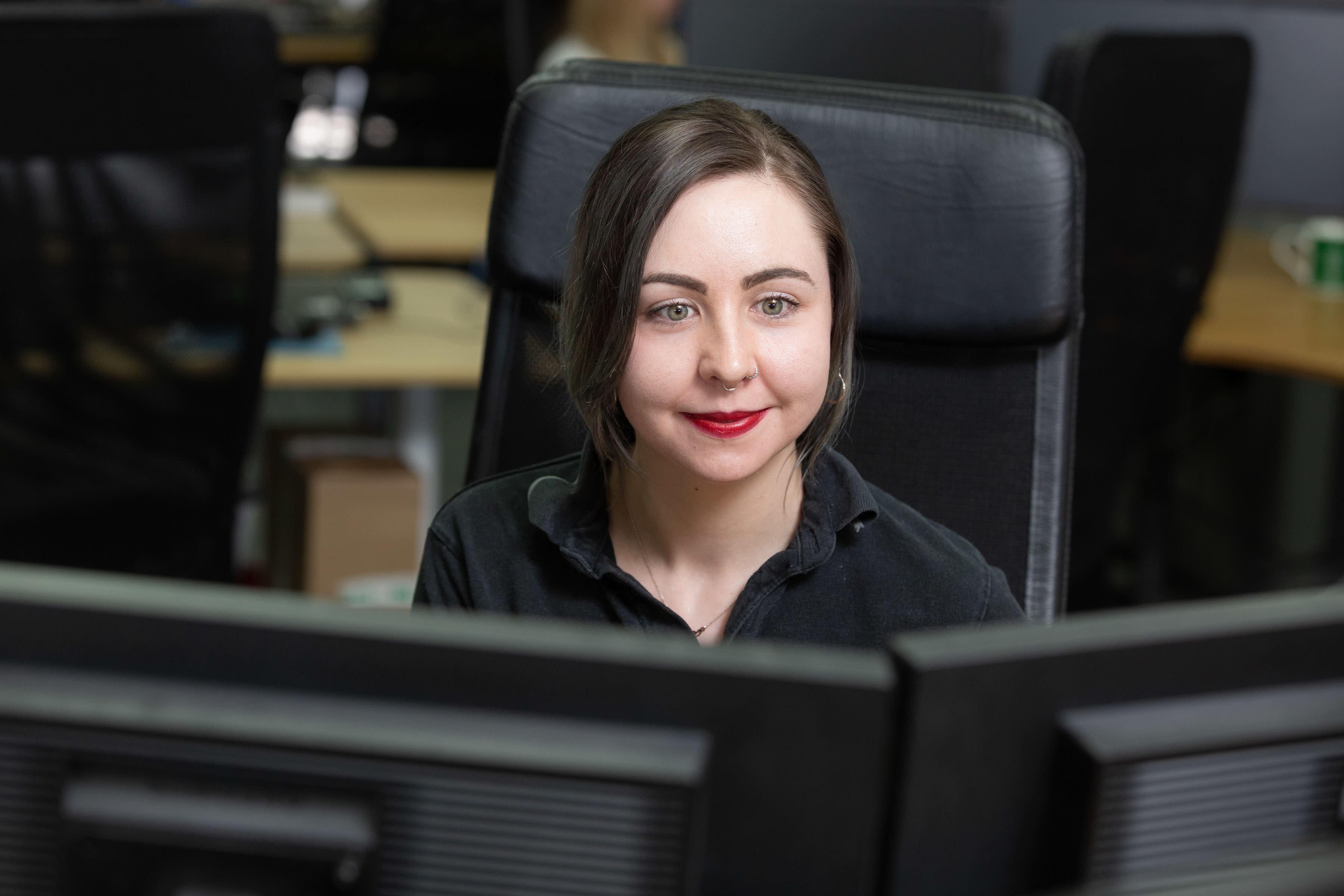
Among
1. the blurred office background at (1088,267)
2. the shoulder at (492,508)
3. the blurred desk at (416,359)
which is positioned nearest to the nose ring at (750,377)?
the shoulder at (492,508)

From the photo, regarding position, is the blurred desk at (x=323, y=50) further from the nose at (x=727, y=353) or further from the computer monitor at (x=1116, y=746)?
the computer monitor at (x=1116, y=746)

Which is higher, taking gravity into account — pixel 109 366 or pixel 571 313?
pixel 571 313

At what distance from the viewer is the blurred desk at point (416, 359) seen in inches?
82.7

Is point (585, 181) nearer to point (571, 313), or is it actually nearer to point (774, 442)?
point (571, 313)

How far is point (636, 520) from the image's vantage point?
109cm

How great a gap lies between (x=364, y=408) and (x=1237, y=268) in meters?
1.64

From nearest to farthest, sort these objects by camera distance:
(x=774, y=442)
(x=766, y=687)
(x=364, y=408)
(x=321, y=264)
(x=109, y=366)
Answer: (x=766, y=687) < (x=774, y=442) < (x=109, y=366) < (x=321, y=264) < (x=364, y=408)

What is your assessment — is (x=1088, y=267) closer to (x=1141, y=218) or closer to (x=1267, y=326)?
(x=1141, y=218)

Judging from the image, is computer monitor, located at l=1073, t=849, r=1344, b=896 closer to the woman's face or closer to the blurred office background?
the woman's face

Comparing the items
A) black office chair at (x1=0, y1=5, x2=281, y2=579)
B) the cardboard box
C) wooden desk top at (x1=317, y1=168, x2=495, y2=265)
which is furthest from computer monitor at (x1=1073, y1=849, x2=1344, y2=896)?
wooden desk top at (x1=317, y1=168, x2=495, y2=265)

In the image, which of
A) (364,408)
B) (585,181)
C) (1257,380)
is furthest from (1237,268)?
(585,181)

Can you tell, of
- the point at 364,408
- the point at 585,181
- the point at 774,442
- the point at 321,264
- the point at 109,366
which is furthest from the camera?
the point at 364,408

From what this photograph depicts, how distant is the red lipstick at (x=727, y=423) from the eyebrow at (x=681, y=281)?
77mm

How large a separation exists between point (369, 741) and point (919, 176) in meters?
0.82
